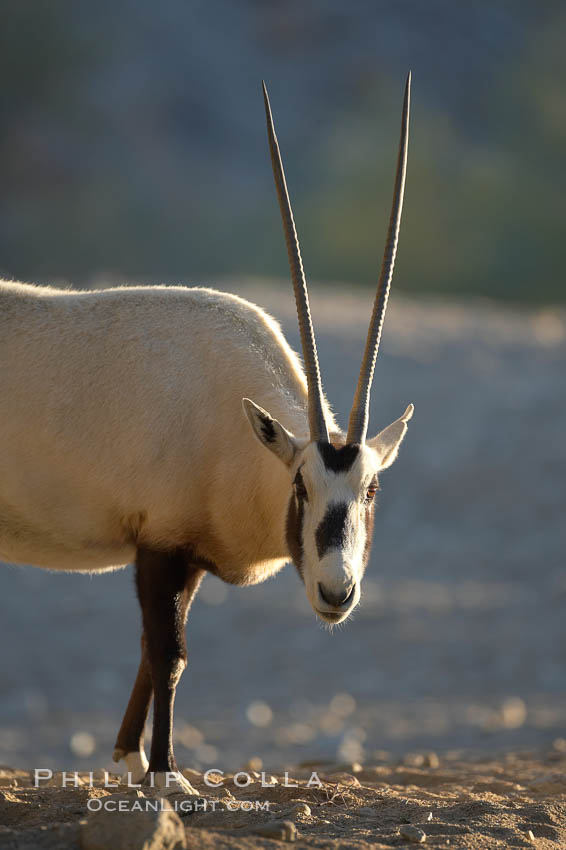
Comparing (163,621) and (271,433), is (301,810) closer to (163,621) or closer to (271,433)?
(163,621)

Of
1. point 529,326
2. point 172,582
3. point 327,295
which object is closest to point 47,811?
point 172,582

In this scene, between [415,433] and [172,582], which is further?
[415,433]

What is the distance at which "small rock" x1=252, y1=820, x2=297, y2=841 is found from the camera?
5.89m

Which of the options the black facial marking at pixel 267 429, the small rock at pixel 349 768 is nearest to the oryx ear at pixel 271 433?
the black facial marking at pixel 267 429

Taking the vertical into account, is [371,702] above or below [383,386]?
below

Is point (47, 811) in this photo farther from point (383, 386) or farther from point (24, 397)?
point (383, 386)

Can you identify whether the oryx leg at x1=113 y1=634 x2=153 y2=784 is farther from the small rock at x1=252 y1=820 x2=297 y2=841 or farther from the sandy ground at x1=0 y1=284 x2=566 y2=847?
the small rock at x1=252 y1=820 x2=297 y2=841

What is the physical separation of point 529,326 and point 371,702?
48.4ft

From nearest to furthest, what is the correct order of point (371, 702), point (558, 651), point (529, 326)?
point (371, 702) < point (558, 651) < point (529, 326)

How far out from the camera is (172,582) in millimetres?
7742

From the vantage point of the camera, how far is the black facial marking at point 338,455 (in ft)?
22.5

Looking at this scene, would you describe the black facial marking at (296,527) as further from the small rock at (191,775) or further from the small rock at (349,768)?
the small rock at (349,768)

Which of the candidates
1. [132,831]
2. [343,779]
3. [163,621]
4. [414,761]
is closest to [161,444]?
[163,621]

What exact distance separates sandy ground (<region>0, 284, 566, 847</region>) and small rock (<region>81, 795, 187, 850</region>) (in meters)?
2.33
